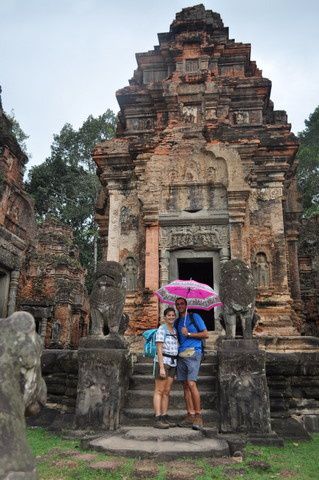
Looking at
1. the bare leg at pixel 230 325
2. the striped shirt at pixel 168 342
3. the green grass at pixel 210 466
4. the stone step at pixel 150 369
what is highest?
the bare leg at pixel 230 325

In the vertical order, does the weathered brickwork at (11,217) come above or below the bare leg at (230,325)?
above

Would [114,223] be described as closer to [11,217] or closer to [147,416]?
[11,217]

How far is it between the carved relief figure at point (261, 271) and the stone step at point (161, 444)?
533 centimetres

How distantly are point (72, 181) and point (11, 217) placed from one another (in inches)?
957

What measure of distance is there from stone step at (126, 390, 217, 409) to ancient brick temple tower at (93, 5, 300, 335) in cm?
322

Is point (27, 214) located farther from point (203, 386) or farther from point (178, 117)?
point (203, 386)

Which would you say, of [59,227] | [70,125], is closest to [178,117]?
[59,227]

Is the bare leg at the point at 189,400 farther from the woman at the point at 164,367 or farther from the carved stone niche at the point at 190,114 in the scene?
the carved stone niche at the point at 190,114

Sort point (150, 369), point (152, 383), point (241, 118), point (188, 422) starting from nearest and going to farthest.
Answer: point (188, 422) → point (152, 383) → point (150, 369) → point (241, 118)

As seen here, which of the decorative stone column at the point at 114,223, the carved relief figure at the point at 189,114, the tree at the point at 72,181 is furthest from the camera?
the tree at the point at 72,181

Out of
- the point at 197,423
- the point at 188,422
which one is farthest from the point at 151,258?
the point at 197,423

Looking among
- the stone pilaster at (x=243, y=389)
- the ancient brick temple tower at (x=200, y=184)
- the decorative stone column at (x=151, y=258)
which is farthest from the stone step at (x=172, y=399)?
the decorative stone column at (x=151, y=258)

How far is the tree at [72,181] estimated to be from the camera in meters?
35.4

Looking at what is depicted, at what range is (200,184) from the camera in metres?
10.5
